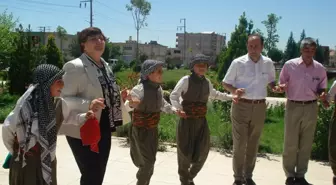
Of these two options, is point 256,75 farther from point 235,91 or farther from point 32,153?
point 32,153

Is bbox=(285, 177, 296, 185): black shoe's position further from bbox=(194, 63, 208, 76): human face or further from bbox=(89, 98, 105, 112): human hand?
bbox=(89, 98, 105, 112): human hand

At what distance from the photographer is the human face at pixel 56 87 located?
9.77 feet

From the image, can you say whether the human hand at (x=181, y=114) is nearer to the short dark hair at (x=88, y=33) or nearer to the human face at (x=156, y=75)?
the human face at (x=156, y=75)

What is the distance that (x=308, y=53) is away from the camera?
4.70 metres

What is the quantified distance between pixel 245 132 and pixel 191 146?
0.76m

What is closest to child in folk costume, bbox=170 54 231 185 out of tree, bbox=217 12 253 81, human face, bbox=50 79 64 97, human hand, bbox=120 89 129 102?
human hand, bbox=120 89 129 102

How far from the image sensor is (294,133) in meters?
4.85

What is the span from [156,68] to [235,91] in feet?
3.69

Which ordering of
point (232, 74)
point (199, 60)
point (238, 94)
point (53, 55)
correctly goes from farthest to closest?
point (53, 55)
point (232, 74)
point (238, 94)
point (199, 60)

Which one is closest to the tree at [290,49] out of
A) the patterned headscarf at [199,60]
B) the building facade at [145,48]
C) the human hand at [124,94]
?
the building facade at [145,48]

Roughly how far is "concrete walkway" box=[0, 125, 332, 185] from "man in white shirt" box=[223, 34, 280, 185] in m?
0.44

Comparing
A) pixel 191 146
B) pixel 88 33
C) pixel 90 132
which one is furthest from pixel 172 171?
pixel 88 33

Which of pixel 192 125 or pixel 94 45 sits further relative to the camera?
pixel 192 125

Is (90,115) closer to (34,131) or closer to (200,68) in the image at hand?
(34,131)
